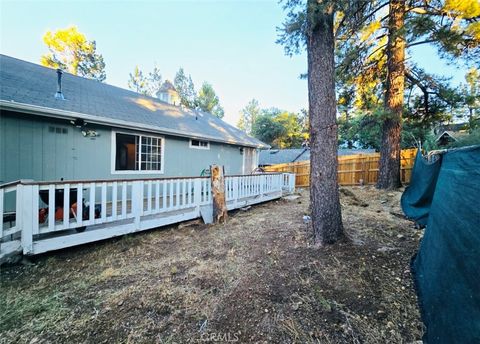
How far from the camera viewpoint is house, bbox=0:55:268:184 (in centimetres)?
443

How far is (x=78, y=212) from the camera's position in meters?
3.20

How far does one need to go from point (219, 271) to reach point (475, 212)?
2541 millimetres

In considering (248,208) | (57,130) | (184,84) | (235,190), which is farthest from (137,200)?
(184,84)

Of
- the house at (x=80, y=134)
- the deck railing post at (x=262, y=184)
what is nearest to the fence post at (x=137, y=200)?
the house at (x=80, y=134)

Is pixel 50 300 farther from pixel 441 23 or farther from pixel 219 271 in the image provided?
pixel 441 23

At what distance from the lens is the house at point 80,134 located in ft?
14.5

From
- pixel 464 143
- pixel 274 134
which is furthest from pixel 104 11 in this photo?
pixel 274 134

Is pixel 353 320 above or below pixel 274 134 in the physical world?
below

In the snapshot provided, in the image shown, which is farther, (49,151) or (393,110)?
(393,110)

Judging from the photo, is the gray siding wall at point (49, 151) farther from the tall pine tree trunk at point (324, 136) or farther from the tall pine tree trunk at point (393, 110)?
the tall pine tree trunk at point (393, 110)

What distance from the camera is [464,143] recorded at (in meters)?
5.11

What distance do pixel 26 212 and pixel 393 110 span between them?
401 inches

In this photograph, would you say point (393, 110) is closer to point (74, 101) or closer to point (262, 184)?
point (262, 184)

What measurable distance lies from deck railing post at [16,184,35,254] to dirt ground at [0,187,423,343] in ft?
1.24
